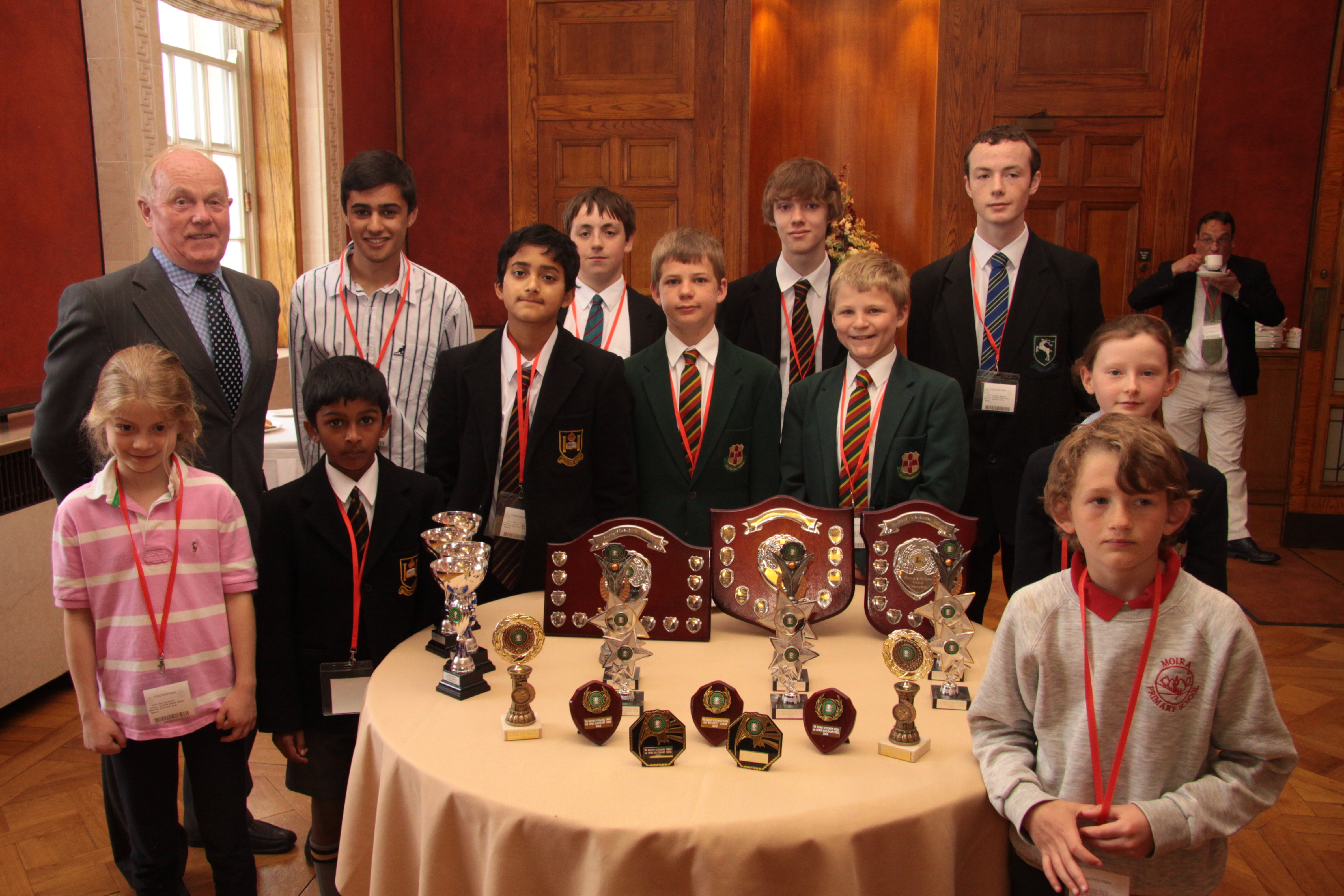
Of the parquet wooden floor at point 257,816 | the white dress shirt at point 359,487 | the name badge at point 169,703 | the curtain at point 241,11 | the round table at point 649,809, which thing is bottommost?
the parquet wooden floor at point 257,816

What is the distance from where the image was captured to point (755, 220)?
633 cm

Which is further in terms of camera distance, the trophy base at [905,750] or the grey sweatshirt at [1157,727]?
the trophy base at [905,750]

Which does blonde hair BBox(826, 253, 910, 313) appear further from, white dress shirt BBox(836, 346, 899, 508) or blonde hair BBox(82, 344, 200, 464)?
blonde hair BBox(82, 344, 200, 464)

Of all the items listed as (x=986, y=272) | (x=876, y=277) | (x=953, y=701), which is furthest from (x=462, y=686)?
(x=986, y=272)

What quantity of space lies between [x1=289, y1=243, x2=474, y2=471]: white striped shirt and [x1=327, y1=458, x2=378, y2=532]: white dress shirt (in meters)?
0.58

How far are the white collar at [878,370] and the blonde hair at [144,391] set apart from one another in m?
1.52

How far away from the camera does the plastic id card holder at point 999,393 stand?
271 centimetres

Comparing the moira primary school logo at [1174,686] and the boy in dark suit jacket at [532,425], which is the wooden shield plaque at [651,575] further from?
the moira primary school logo at [1174,686]

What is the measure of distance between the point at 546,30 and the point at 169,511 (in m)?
4.74

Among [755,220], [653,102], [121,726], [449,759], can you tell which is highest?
[653,102]

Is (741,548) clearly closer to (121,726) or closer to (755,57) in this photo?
(121,726)

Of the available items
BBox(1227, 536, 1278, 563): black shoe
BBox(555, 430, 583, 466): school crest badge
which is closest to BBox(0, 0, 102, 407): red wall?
BBox(555, 430, 583, 466): school crest badge

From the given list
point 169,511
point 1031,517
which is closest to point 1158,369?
point 1031,517

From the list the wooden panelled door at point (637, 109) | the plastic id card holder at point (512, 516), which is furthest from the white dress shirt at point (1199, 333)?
→ the plastic id card holder at point (512, 516)
